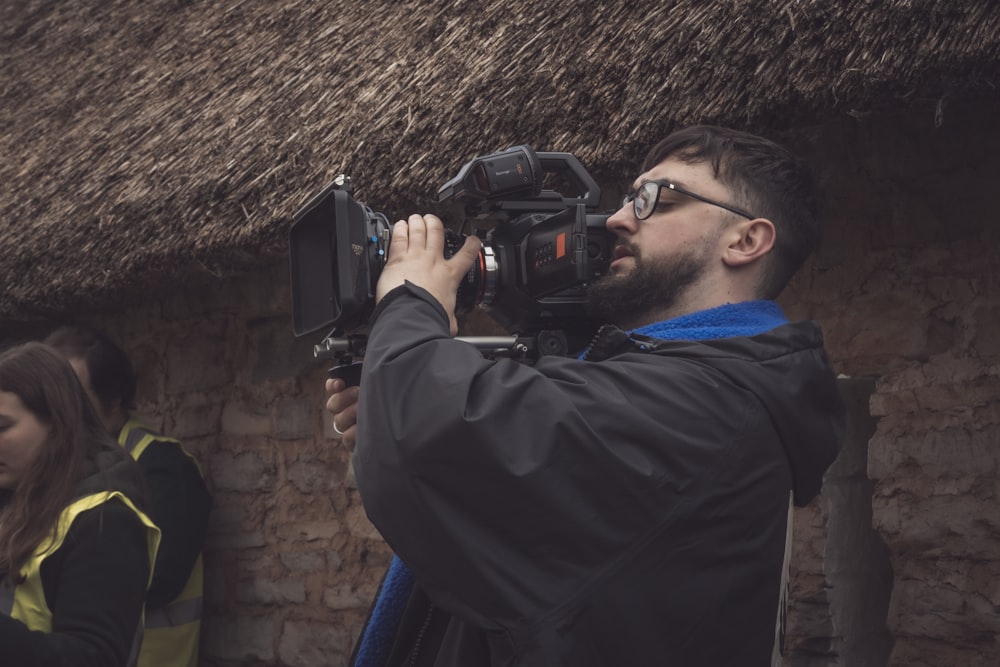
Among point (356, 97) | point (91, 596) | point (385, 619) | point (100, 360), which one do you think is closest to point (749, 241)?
point (385, 619)

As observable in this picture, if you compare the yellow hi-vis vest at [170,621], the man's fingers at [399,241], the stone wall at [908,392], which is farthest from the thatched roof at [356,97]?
the man's fingers at [399,241]

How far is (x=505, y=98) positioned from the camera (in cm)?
257

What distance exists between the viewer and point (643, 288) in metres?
1.38

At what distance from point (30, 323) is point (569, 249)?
337 centimetres

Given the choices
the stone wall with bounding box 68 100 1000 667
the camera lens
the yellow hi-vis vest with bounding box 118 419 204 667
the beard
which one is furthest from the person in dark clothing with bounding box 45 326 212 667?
the beard

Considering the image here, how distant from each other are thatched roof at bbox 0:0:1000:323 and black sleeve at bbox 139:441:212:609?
1.84 ft

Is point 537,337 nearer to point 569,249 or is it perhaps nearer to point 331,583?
point 569,249

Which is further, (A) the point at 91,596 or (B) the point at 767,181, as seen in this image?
(A) the point at 91,596

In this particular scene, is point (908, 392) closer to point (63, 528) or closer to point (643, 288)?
point (643, 288)

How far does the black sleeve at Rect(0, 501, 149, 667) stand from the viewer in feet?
5.80

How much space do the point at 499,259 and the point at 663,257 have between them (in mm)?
214

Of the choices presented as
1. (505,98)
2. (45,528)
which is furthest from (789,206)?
(45,528)

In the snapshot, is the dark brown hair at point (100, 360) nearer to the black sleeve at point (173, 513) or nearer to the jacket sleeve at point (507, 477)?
the black sleeve at point (173, 513)

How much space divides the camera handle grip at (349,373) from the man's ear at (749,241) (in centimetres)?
50
